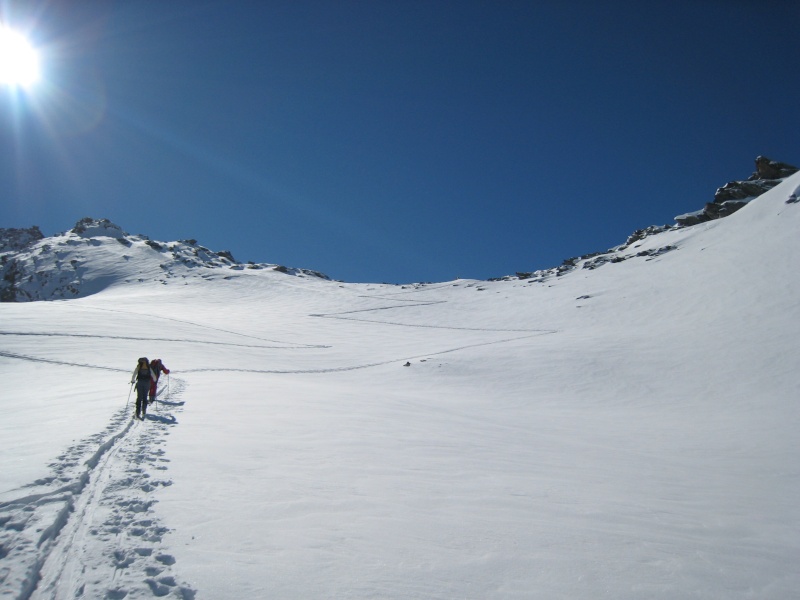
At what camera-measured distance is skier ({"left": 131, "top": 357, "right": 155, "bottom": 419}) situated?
11.8m

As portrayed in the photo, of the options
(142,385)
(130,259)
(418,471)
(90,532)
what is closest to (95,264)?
(130,259)

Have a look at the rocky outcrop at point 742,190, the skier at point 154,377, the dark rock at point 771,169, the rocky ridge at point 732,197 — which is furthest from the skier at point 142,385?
the dark rock at point 771,169

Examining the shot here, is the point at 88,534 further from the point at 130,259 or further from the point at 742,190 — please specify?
the point at 130,259

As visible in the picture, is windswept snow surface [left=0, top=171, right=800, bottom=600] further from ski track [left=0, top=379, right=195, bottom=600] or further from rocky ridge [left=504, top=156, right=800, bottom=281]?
rocky ridge [left=504, top=156, right=800, bottom=281]

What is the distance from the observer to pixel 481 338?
3934cm

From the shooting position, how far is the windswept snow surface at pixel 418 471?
166 inches

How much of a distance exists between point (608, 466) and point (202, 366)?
23.6 m

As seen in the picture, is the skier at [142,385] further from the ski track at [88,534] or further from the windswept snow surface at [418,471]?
the ski track at [88,534]

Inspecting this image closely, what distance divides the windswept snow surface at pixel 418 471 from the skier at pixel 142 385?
0.51 metres

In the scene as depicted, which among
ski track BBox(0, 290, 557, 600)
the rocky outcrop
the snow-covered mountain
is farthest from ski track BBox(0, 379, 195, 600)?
the rocky outcrop

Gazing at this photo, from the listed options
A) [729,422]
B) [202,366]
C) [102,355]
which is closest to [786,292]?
[729,422]

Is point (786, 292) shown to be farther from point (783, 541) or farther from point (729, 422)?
point (783, 541)

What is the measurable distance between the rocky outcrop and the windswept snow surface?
51905 mm

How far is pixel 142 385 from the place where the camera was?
12312 millimetres
